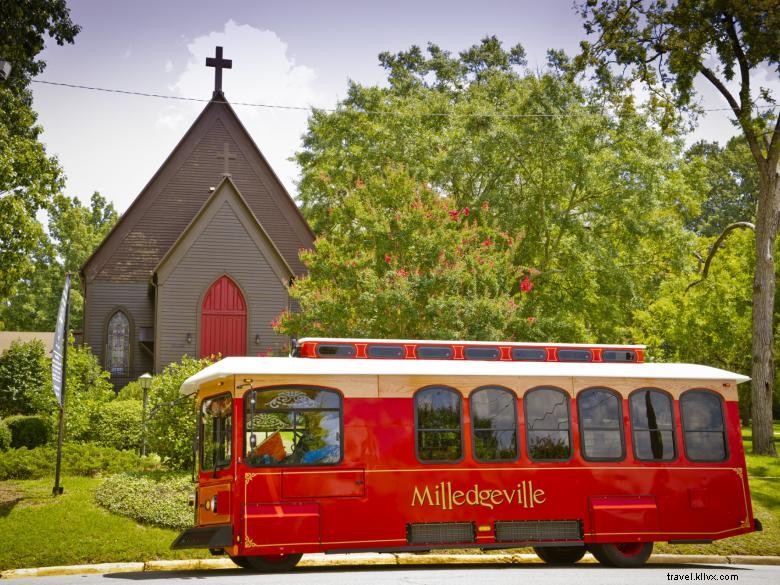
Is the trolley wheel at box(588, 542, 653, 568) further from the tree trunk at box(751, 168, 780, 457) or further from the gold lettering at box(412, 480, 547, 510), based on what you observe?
the tree trunk at box(751, 168, 780, 457)

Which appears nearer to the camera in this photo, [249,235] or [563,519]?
[563,519]

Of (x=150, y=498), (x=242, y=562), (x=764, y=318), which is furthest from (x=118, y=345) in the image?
(x=242, y=562)

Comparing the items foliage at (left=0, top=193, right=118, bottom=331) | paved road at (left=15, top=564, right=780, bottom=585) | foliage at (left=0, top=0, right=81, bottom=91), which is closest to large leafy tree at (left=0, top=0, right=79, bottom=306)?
foliage at (left=0, top=0, right=81, bottom=91)

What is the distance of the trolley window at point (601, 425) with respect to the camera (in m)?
14.1

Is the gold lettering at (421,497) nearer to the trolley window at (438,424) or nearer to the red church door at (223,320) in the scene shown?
the trolley window at (438,424)

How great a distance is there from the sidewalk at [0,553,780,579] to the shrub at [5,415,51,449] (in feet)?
41.0

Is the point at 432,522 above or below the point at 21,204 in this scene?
below

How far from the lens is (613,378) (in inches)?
565

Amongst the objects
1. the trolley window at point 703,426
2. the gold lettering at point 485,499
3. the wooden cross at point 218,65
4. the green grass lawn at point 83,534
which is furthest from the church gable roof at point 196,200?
the gold lettering at point 485,499

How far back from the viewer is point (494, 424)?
13.7 m

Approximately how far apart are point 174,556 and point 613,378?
7413mm

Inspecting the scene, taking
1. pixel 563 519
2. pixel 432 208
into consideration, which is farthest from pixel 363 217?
pixel 563 519

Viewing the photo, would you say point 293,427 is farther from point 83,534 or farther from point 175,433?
point 175,433

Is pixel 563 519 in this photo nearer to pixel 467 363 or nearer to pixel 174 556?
pixel 467 363
